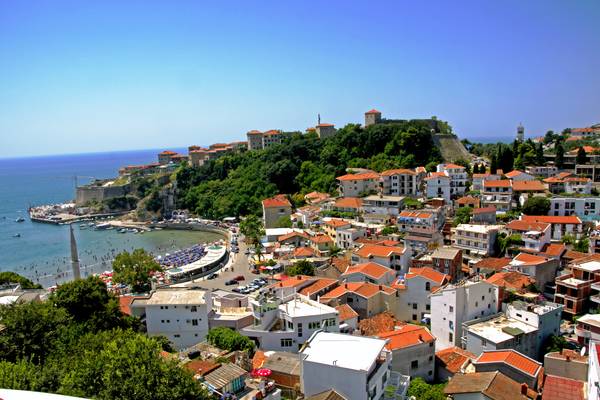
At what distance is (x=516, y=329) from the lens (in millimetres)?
15672

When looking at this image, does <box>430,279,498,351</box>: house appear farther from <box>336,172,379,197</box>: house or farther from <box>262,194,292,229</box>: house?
<box>262,194,292,229</box>: house

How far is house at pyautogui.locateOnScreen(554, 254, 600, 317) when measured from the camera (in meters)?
18.3

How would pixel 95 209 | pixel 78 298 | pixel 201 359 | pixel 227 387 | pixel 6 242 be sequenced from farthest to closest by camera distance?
pixel 95 209 → pixel 6 242 → pixel 78 298 → pixel 201 359 → pixel 227 387

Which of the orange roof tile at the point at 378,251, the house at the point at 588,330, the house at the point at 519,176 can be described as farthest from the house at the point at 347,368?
the house at the point at 519,176

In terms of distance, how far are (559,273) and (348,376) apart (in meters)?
16.4

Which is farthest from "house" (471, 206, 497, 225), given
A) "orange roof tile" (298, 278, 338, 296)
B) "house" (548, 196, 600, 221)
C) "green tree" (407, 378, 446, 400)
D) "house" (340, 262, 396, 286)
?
"green tree" (407, 378, 446, 400)

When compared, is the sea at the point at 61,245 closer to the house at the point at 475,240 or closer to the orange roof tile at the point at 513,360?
the house at the point at 475,240

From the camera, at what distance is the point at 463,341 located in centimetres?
1630

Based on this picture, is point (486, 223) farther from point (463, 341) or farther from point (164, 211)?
point (164, 211)

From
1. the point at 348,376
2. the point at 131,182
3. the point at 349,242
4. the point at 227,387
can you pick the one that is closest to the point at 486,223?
the point at 349,242

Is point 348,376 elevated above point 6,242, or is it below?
above

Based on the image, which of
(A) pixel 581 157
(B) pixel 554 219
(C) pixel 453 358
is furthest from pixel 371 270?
(A) pixel 581 157

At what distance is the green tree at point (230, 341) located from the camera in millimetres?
14594

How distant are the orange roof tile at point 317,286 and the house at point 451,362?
616 cm
